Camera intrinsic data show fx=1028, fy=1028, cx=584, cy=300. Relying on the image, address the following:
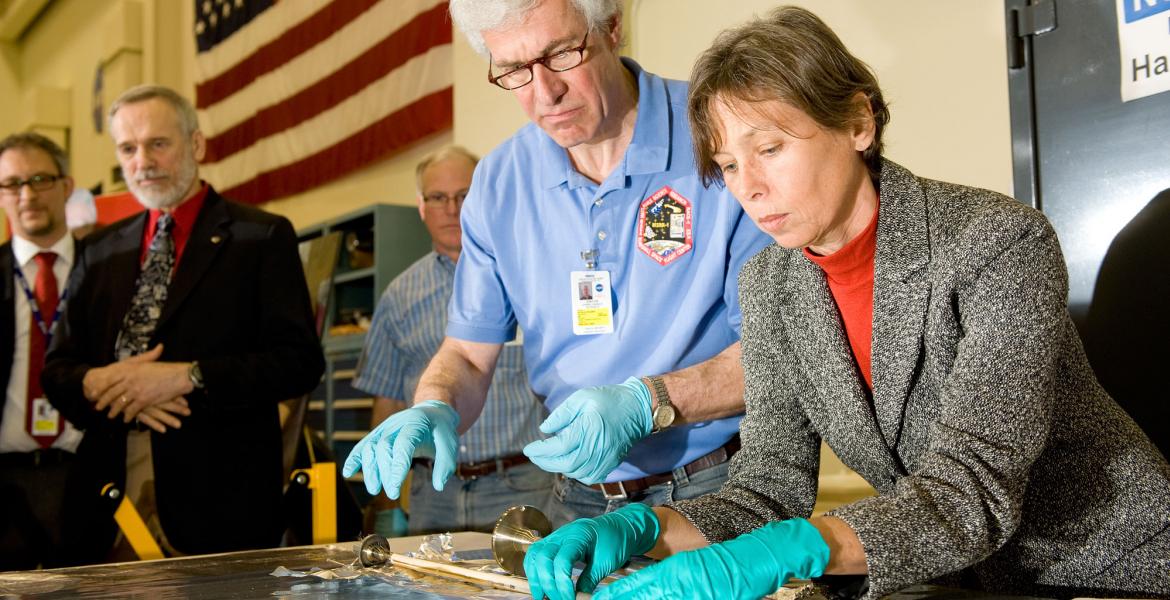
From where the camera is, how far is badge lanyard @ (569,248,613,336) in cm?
163

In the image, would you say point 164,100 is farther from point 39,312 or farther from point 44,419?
point 44,419

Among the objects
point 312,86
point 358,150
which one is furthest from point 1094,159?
point 312,86

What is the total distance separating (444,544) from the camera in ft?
4.97

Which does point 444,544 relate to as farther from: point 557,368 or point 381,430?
point 557,368

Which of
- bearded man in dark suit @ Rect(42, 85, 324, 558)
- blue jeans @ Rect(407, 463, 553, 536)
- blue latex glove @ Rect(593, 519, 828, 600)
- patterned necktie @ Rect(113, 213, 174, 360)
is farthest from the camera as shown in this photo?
blue jeans @ Rect(407, 463, 553, 536)

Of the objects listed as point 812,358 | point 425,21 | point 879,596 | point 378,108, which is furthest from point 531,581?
point 378,108

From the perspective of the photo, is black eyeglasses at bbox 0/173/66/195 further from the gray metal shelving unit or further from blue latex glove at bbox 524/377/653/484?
blue latex glove at bbox 524/377/653/484

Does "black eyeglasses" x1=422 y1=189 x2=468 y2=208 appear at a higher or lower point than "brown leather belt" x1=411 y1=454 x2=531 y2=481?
higher

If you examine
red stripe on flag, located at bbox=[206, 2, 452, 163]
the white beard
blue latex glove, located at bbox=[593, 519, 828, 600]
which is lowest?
blue latex glove, located at bbox=[593, 519, 828, 600]

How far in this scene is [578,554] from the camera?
1.04 meters

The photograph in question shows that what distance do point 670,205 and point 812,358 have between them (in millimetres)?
441

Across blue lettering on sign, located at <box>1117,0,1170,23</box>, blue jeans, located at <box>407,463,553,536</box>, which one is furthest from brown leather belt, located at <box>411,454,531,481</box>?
blue lettering on sign, located at <box>1117,0,1170,23</box>

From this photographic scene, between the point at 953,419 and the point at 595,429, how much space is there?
0.49 meters

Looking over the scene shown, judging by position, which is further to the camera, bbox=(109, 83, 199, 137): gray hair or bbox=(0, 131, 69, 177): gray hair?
bbox=(0, 131, 69, 177): gray hair
